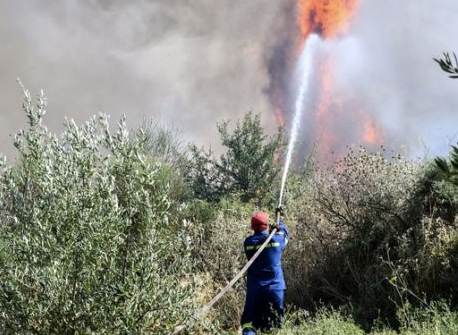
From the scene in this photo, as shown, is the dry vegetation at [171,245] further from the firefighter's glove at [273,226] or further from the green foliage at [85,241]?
the firefighter's glove at [273,226]

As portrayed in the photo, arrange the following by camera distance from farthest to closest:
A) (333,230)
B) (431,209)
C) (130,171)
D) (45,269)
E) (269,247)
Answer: (333,230) → (431,209) → (269,247) → (130,171) → (45,269)

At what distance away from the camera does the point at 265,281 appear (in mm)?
8773

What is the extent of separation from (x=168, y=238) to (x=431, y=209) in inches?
273

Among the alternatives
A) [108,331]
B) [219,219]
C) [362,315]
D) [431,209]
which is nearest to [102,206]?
[108,331]

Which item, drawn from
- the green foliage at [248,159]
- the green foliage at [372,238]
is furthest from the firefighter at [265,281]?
the green foliage at [248,159]

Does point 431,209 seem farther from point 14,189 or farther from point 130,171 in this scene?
point 14,189

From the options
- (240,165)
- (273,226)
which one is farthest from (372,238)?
(240,165)

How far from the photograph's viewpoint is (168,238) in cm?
548

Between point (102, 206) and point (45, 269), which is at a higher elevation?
point (102, 206)

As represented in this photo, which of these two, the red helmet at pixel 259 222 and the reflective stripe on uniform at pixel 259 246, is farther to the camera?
the red helmet at pixel 259 222

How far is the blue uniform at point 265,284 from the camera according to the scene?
344 inches

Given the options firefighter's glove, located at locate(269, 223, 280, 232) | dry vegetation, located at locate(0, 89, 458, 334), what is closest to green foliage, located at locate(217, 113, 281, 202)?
dry vegetation, located at locate(0, 89, 458, 334)

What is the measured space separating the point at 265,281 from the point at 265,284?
0.17 feet

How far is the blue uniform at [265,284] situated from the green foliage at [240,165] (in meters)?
16.7
